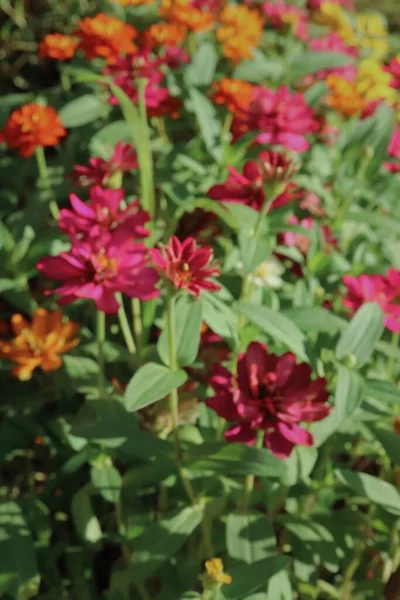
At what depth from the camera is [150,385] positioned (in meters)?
0.73

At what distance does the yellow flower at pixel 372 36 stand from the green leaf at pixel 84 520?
1.62 metres

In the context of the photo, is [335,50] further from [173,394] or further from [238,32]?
[173,394]

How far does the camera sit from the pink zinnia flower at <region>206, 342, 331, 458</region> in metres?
0.74

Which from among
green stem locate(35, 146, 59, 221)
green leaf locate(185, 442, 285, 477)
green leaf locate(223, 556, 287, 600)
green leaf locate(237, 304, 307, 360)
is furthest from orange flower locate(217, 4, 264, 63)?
green leaf locate(223, 556, 287, 600)

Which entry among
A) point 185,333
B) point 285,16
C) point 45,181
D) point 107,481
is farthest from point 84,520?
point 285,16

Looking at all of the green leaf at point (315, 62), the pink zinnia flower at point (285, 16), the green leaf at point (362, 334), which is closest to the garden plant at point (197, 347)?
the green leaf at point (362, 334)

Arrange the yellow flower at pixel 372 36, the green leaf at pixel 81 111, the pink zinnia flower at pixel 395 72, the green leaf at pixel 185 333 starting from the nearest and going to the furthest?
the green leaf at pixel 185 333, the green leaf at pixel 81 111, the pink zinnia flower at pixel 395 72, the yellow flower at pixel 372 36

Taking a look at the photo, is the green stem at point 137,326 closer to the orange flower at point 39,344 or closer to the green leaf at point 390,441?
the orange flower at point 39,344

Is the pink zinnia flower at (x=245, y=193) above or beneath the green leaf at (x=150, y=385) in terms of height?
above

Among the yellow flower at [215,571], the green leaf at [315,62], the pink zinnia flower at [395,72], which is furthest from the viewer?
the green leaf at [315,62]

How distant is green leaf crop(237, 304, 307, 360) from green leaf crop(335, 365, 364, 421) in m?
0.05

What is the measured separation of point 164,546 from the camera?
32.4 inches

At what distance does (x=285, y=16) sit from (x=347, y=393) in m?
1.17

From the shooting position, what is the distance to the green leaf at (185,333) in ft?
2.53
